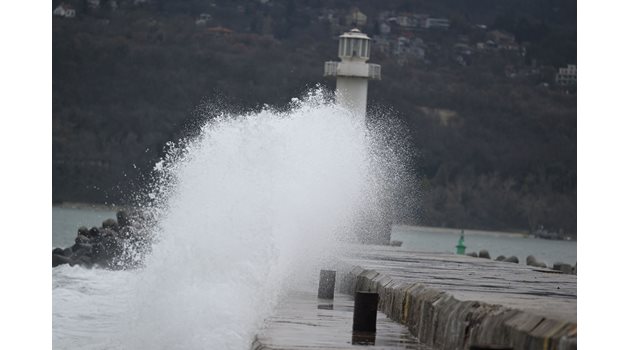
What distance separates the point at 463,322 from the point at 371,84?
211 feet

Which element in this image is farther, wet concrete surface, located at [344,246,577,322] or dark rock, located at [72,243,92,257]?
dark rock, located at [72,243,92,257]

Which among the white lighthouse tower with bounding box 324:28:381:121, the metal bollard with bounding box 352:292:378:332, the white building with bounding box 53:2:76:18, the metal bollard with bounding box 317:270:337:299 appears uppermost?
the white building with bounding box 53:2:76:18

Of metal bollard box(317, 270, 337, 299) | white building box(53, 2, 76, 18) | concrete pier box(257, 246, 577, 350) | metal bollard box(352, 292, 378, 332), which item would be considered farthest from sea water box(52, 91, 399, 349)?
white building box(53, 2, 76, 18)

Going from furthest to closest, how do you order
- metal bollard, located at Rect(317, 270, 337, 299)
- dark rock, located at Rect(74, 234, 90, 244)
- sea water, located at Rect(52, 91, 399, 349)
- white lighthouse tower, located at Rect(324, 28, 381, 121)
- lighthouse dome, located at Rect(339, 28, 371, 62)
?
1. dark rock, located at Rect(74, 234, 90, 244)
2. lighthouse dome, located at Rect(339, 28, 371, 62)
3. white lighthouse tower, located at Rect(324, 28, 381, 121)
4. metal bollard, located at Rect(317, 270, 337, 299)
5. sea water, located at Rect(52, 91, 399, 349)

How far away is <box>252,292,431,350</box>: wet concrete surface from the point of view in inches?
273

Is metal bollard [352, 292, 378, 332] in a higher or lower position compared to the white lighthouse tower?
lower

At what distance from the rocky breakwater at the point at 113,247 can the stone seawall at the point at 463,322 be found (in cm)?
1779

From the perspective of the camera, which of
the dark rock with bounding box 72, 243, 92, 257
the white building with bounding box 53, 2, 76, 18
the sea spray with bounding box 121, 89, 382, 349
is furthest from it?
the white building with bounding box 53, 2, 76, 18

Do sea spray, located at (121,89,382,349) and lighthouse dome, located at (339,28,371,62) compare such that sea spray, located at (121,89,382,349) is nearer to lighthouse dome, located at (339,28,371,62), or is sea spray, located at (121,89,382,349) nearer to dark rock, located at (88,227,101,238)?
lighthouse dome, located at (339,28,371,62)

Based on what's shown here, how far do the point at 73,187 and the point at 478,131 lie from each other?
2746cm

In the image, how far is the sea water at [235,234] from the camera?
31.4 feet

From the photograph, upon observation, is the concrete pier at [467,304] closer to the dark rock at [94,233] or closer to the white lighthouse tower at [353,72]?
the white lighthouse tower at [353,72]

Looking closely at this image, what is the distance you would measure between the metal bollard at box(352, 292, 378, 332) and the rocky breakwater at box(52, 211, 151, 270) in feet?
61.0
